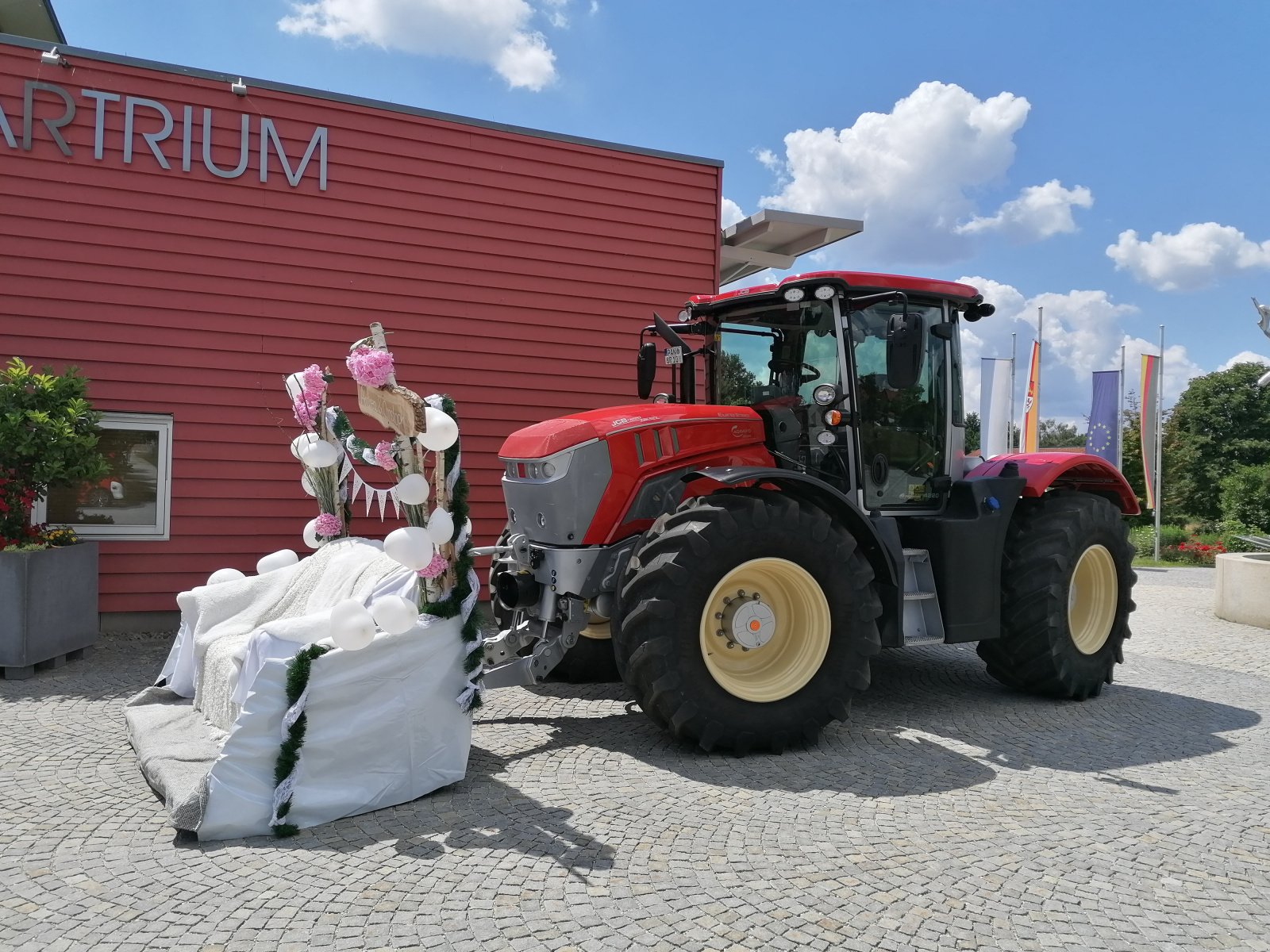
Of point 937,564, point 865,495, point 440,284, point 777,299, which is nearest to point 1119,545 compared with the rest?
point 937,564

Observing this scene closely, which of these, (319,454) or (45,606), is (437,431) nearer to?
(319,454)

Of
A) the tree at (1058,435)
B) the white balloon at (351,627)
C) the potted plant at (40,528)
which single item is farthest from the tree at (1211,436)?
the white balloon at (351,627)

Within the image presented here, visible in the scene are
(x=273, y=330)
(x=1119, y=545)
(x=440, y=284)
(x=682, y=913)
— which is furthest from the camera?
(x=440, y=284)

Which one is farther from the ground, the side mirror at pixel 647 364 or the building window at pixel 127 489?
the side mirror at pixel 647 364

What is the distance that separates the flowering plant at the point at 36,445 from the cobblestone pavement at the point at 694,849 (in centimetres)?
154

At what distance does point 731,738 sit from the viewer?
14.2 feet

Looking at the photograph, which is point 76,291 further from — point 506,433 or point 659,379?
point 659,379

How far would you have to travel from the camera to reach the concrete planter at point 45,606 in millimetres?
5785

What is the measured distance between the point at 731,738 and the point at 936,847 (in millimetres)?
1192

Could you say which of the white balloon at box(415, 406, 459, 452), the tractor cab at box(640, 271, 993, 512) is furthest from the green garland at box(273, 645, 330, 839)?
the tractor cab at box(640, 271, 993, 512)

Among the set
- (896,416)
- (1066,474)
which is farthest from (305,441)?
(1066,474)

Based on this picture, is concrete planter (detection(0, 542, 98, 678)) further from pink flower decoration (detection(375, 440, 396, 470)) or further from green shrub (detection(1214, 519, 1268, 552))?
green shrub (detection(1214, 519, 1268, 552))

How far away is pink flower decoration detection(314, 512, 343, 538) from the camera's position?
5887 mm

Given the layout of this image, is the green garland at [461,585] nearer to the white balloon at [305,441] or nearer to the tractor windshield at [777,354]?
the white balloon at [305,441]
